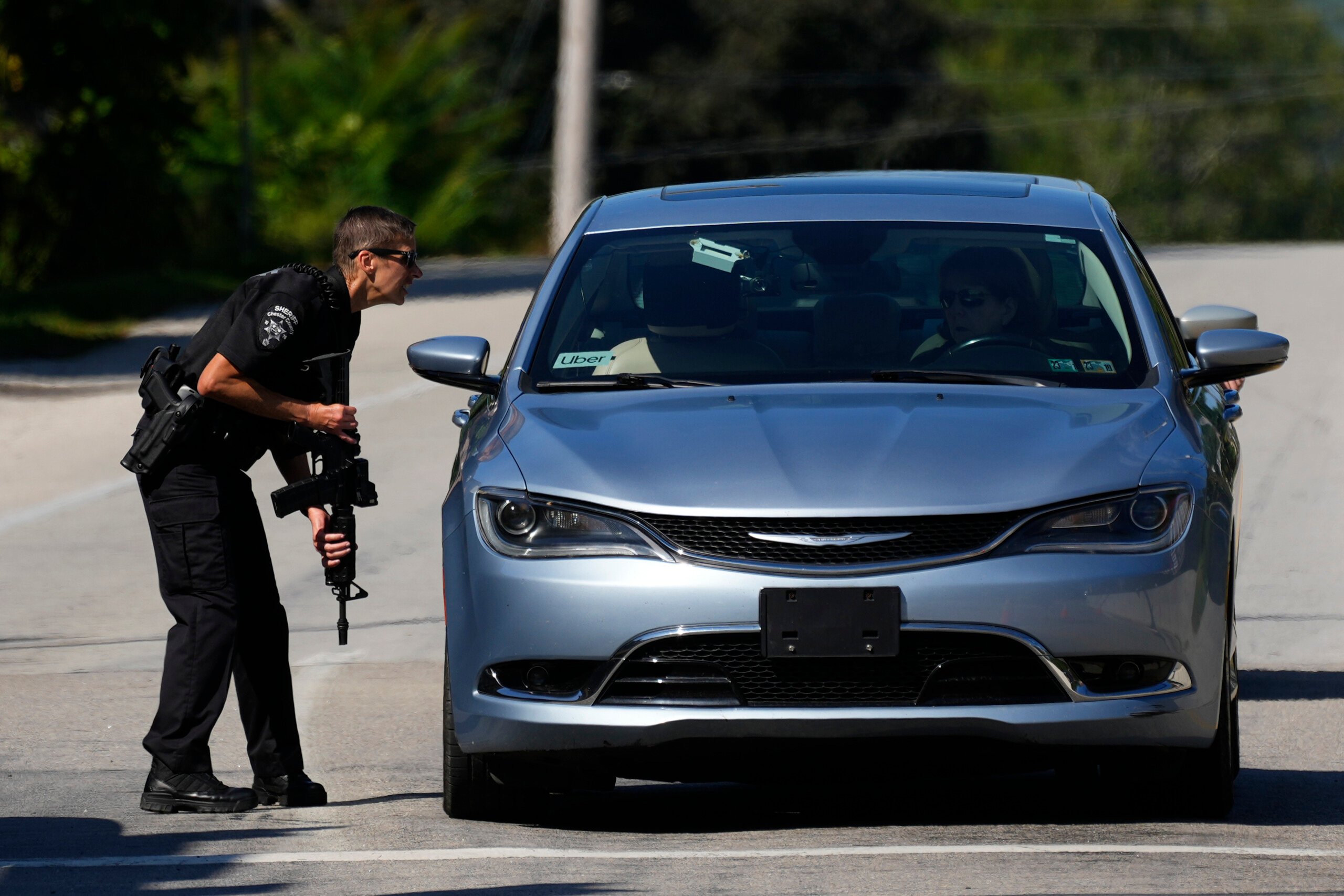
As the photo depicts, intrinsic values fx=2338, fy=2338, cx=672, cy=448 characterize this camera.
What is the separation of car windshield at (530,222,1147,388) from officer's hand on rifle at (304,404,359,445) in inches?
20.7

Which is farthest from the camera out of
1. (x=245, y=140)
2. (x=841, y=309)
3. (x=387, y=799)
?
(x=245, y=140)

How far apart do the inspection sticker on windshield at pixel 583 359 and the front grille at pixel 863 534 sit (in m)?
1.16

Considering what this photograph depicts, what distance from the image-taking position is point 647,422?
19.0 feet

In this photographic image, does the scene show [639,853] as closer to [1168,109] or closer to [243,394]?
[243,394]

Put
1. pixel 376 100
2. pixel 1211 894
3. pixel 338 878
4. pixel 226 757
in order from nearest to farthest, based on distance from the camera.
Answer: pixel 1211 894, pixel 338 878, pixel 226 757, pixel 376 100

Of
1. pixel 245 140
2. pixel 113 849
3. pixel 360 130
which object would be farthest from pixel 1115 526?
pixel 360 130

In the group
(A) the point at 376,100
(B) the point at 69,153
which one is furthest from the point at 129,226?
(A) the point at 376,100

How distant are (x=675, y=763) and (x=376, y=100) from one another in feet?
113

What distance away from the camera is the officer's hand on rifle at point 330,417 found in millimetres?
6180

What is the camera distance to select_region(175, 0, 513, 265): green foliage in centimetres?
3744

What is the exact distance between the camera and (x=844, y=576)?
5320 mm

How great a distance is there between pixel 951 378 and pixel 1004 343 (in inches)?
13.0

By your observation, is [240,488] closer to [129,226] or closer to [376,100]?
[129,226]

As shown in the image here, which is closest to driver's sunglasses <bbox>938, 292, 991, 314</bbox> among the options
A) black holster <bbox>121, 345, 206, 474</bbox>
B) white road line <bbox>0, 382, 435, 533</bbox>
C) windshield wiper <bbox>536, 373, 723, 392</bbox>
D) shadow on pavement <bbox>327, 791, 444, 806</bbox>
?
windshield wiper <bbox>536, 373, 723, 392</bbox>
